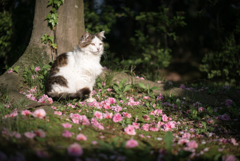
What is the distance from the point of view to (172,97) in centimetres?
357

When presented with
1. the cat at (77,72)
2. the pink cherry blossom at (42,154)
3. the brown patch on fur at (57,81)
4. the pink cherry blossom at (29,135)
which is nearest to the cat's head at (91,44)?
the cat at (77,72)

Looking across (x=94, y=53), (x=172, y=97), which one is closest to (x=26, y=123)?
(x=94, y=53)

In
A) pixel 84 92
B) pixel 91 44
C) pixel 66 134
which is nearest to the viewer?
pixel 66 134

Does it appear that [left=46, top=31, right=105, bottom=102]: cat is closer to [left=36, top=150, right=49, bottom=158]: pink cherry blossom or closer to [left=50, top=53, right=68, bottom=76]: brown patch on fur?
[left=50, top=53, right=68, bottom=76]: brown patch on fur

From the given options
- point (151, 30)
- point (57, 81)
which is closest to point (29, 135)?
point (57, 81)

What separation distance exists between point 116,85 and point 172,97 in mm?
1111

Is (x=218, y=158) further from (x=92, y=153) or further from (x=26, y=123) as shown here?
(x=26, y=123)

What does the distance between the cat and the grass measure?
215mm

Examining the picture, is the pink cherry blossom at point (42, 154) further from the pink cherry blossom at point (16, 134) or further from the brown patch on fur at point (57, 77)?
the brown patch on fur at point (57, 77)

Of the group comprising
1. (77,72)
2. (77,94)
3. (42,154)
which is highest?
(77,72)

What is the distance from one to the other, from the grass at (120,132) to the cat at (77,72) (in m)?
0.21

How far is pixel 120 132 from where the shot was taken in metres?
2.24

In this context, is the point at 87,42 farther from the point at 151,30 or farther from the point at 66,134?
the point at 151,30

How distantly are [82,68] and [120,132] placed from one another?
Result: 4.88ft
